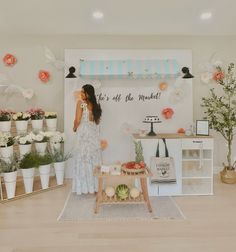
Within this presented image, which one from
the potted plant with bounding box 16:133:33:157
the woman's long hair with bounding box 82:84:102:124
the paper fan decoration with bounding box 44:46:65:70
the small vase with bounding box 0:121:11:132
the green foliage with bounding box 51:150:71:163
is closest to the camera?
the woman's long hair with bounding box 82:84:102:124

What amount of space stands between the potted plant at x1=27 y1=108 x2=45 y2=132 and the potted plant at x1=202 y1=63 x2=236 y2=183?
8.52ft

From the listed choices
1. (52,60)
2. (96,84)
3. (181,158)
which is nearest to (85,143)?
(96,84)

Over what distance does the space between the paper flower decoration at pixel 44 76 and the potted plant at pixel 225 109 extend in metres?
2.57

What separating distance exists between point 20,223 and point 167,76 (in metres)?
3.04

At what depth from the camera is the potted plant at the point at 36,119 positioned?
14.1ft

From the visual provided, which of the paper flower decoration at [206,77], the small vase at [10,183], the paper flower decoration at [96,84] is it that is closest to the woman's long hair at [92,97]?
the paper flower decoration at [96,84]

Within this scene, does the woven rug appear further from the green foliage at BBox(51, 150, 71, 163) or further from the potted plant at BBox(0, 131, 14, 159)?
the potted plant at BBox(0, 131, 14, 159)

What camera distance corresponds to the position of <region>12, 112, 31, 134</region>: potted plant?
4199 mm

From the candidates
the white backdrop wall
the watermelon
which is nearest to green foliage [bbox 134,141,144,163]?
the watermelon

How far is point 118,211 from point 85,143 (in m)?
1.03

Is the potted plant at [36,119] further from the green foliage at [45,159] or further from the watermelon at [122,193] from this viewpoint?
the watermelon at [122,193]

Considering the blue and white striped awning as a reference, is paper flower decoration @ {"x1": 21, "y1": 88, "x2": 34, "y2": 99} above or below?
below

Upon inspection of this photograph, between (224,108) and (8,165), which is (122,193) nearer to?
(8,165)

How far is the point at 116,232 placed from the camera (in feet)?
9.12
